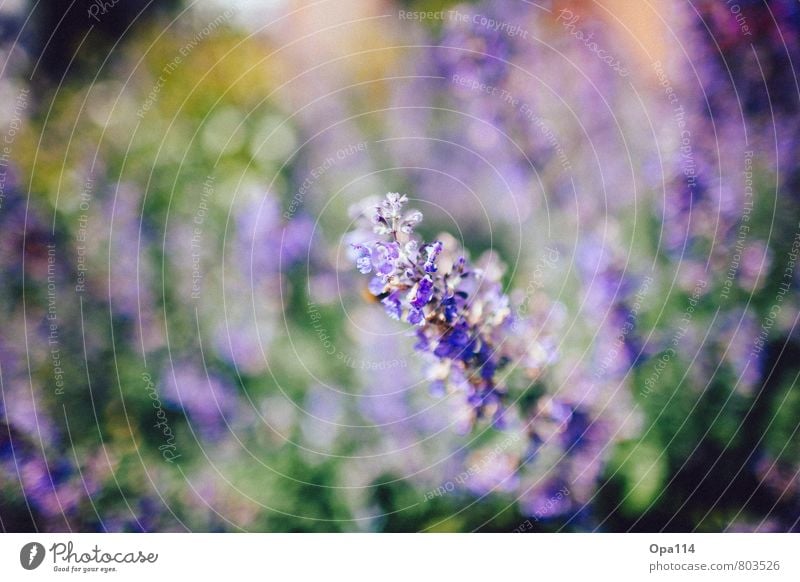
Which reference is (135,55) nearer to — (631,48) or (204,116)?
(204,116)

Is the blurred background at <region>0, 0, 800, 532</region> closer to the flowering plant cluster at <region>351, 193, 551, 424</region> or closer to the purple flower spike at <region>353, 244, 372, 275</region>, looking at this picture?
the flowering plant cluster at <region>351, 193, 551, 424</region>

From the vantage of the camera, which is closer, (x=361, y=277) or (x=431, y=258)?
(x=431, y=258)

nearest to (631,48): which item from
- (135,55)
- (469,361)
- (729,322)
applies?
(729,322)

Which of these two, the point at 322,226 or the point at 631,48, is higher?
the point at 631,48
